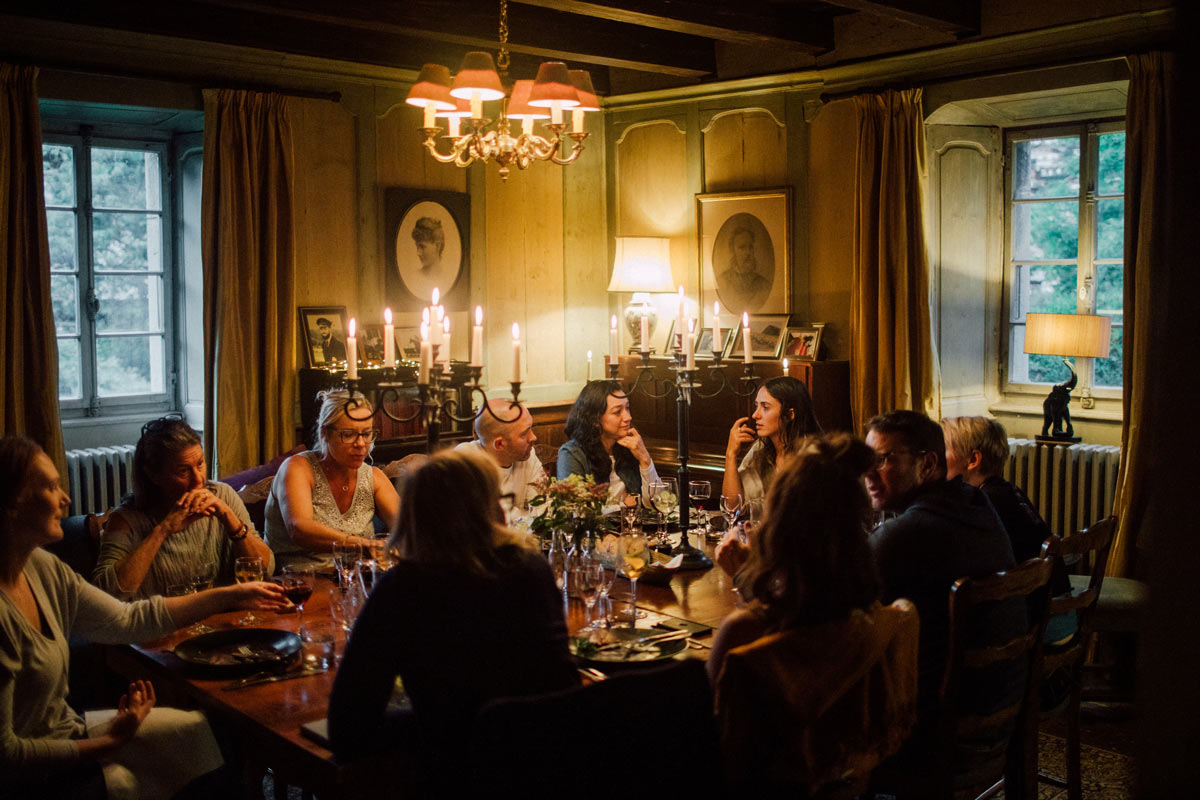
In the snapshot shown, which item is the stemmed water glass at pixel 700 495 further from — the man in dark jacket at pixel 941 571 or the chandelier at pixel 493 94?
the chandelier at pixel 493 94

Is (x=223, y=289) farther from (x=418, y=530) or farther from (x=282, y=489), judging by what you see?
(x=418, y=530)

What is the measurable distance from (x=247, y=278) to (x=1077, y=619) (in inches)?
157

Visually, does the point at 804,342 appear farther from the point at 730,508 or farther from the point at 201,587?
the point at 201,587

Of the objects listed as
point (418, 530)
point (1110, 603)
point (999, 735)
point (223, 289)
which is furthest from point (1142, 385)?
point (223, 289)

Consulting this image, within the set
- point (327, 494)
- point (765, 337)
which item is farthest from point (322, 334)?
point (765, 337)

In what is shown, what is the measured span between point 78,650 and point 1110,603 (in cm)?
360

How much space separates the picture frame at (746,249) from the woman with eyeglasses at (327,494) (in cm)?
302

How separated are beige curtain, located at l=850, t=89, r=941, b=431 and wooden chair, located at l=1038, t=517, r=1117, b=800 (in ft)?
7.77

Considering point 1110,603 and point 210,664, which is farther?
point 1110,603

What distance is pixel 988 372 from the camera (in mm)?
6016

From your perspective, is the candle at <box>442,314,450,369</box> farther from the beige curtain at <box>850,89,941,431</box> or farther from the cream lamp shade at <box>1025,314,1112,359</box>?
the cream lamp shade at <box>1025,314,1112,359</box>

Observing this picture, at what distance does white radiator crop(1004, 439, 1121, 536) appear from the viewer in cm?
519

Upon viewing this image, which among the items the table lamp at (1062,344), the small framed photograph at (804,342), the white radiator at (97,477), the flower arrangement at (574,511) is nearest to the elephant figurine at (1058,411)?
the table lamp at (1062,344)

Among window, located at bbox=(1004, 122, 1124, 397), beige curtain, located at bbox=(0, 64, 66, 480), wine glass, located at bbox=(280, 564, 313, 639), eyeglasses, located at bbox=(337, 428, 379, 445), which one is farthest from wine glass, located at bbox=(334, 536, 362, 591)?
window, located at bbox=(1004, 122, 1124, 397)
